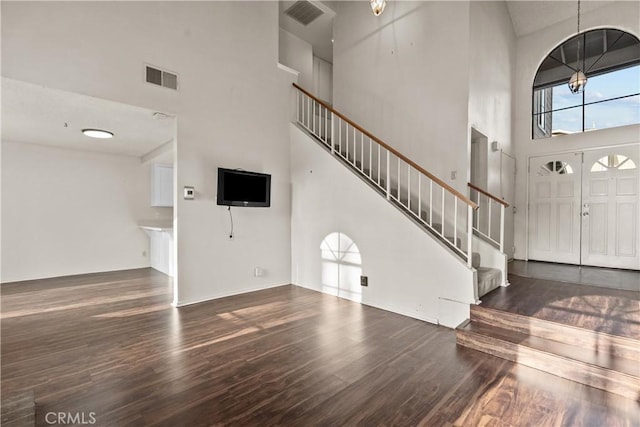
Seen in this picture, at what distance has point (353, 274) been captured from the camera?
4281mm

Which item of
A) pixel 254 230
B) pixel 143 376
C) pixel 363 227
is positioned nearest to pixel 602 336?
pixel 363 227

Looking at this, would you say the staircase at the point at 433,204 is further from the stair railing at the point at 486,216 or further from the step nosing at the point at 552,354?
the step nosing at the point at 552,354

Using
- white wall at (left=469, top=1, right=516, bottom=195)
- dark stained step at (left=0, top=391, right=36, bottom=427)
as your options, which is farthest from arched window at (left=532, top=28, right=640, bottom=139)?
dark stained step at (left=0, top=391, right=36, bottom=427)

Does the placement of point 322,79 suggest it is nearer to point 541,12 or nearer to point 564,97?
point 541,12

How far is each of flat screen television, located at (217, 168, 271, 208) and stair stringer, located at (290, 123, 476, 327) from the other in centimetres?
64

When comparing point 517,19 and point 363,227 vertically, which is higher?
point 517,19

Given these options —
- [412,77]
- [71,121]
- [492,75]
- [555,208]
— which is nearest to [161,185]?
[71,121]

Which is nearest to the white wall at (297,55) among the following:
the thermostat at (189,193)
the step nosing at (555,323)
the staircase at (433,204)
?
the staircase at (433,204)

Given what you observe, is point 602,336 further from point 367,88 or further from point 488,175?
point 367,88

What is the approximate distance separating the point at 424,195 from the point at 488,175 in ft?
4.31

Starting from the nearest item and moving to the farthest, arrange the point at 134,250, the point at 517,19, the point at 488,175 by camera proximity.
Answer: the point at 488,175
the point at 517,19
the point at 134,250

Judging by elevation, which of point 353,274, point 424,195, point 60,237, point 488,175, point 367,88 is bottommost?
point 353,274

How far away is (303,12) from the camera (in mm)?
6004

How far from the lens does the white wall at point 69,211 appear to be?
17.5 feet
